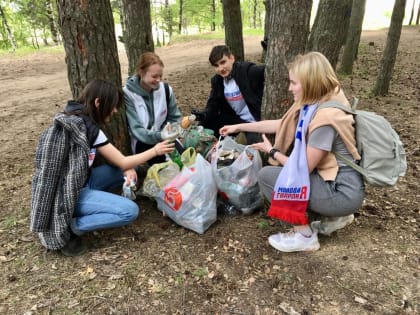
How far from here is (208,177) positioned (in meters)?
2.92

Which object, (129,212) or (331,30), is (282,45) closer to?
(129,212)

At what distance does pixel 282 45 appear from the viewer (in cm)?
305

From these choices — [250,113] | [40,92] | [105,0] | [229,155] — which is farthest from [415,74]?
[40,92]

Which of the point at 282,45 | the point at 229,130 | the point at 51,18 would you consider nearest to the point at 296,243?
the point at 229,130

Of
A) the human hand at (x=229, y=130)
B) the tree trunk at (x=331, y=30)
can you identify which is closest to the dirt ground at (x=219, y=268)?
the human hand at (x=229, y=130)

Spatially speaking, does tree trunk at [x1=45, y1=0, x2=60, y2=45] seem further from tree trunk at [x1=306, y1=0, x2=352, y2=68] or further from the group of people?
the group of people

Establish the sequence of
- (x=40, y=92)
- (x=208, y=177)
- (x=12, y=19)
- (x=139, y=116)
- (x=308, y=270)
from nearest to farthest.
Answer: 1. (x=308, y=270)
2. (x=208, y=177)
3. (x=139, y=116)
4. (x=40, y=92)
5. (x=12, y=19)

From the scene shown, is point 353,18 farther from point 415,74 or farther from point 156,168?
point 156,168

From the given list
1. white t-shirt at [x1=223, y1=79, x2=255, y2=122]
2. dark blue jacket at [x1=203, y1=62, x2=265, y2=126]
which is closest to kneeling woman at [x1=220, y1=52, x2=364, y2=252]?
dark blue jacket at [x1=203, y1=62, x2=265, y2=126]

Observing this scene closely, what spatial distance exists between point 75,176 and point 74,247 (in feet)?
1.93

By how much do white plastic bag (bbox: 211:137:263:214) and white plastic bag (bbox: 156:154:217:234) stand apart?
0.38 ft

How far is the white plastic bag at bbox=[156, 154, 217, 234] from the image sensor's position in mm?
2865

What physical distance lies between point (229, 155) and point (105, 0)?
1735 mm

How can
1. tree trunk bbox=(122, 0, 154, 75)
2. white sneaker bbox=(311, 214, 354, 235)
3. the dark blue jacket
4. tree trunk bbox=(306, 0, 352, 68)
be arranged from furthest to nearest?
tree trunk bbox=(306, 0, 352, 68) < tree trunk bbox=(122, 0, 154, 75) < the dark blue jacket < white sneaker bbox=(311, 214, 354, 235)
